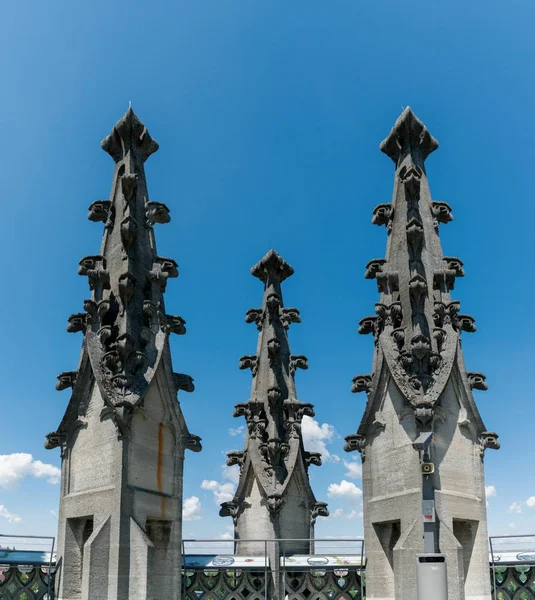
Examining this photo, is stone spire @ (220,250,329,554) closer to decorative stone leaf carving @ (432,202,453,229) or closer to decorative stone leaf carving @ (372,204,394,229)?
decorative stone leaf carving @ (372,204,394,229)

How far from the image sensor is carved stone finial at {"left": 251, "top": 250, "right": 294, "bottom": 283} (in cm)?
3020

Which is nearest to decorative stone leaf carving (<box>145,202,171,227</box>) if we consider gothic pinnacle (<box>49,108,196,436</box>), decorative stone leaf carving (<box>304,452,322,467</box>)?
gothic pinnacle (<box>49,108,196,436</box>)

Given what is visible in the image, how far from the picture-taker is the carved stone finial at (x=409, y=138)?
73.7ft

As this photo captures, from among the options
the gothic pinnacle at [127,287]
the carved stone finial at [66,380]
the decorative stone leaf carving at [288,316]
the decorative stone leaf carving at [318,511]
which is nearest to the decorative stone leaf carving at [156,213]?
the gothic pinnacle at [127,287]

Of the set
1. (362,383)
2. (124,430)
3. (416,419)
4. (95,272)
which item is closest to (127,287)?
(95,272)

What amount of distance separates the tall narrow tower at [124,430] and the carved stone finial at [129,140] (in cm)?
91

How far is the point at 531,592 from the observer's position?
64.6ft

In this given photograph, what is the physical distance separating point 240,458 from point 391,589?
10.4 m

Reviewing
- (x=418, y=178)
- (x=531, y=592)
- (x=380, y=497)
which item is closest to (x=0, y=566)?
(x=380, y=497)

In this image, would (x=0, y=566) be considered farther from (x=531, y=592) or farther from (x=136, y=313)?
(x=531, y=592)

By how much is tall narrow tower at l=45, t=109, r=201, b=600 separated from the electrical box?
6738 millimetres

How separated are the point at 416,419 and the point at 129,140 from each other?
11.7m

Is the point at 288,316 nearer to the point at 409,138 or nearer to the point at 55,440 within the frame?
the point at 409,138

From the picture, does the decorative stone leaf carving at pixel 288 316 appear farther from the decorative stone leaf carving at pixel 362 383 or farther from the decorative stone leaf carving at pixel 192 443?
the decorative stone leaf carving at pixel 192 443
